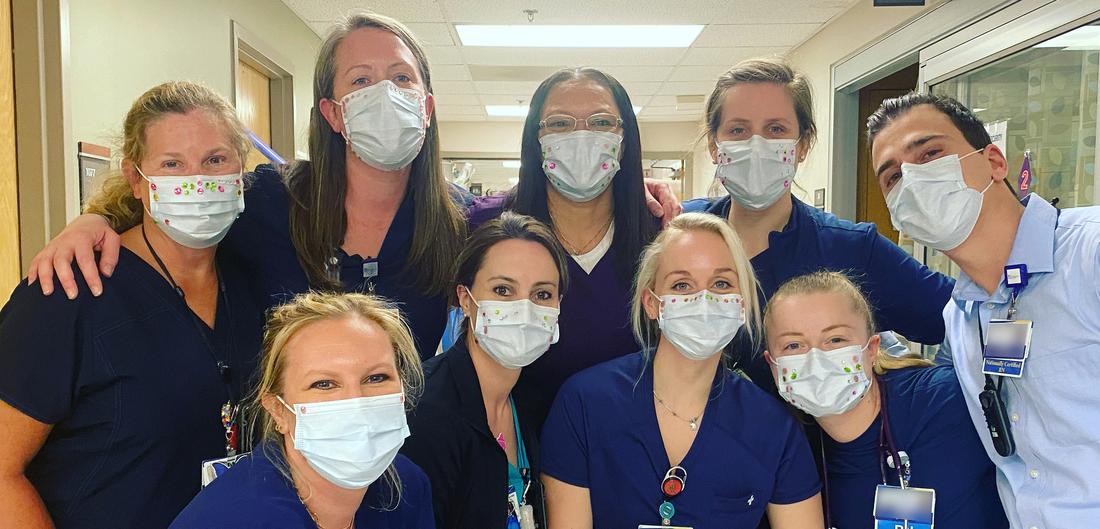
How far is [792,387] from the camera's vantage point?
5.47ft

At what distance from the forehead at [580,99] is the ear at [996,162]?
89 centimetres

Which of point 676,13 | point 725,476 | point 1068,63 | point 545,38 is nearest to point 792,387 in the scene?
point 725,476

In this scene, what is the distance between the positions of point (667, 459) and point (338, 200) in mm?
1037

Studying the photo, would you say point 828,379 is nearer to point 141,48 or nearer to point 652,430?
point 652,430

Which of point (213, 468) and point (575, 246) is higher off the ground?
point (575, 246)

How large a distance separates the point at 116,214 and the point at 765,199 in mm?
1620

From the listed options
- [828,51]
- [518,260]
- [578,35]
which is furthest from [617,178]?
[828,51]

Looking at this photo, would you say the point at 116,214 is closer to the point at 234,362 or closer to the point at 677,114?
the point at 234,362

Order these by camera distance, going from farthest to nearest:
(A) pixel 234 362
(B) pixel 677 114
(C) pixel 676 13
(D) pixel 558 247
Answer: (B) pixel 677 114, (C) pixel 676 13, (D) pixel 558 247, (A) pixel 234 362

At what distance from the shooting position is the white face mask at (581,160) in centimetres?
192

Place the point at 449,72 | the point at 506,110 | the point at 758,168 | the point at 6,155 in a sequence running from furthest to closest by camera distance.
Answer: the point at 506,110
the point at 449,72
the point at 6,155
the point at 758,168

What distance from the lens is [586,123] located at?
195cm

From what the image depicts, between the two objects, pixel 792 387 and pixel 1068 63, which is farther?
pixel 1068 63

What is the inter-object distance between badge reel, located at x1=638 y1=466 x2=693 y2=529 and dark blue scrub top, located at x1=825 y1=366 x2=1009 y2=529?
38 cm
